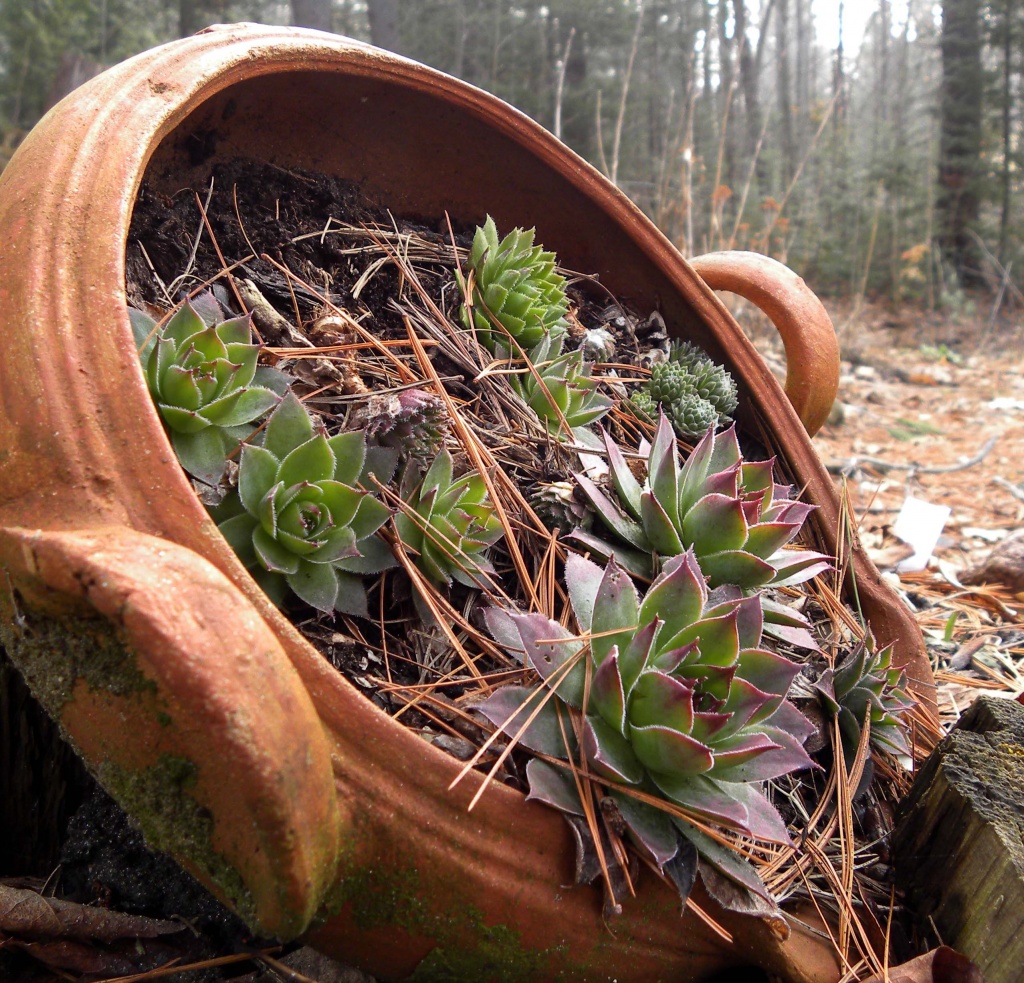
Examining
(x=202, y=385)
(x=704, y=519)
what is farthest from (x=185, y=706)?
(x=704, y=519)

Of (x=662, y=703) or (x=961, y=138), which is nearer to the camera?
(x=662, y=703)

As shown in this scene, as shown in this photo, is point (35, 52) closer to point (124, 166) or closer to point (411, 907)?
point (124, 166)

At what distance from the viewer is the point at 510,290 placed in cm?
138

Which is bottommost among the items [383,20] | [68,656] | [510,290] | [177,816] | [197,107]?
[177,816]

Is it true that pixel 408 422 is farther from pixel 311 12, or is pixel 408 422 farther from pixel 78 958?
pixel 311 12

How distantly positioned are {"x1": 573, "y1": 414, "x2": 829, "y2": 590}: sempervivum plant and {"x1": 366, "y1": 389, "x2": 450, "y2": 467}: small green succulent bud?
9.6 inches

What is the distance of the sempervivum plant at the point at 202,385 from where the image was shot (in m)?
0.87

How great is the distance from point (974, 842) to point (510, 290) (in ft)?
3.68

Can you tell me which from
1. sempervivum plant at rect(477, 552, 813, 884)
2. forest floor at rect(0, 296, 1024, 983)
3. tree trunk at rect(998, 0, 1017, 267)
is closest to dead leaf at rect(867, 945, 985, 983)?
sempervivum plant at rect(477, 552, 813, 884)

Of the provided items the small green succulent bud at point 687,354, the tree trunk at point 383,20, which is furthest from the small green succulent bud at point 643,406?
the tree trunk at point 383,20

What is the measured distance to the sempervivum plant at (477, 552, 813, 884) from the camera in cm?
78

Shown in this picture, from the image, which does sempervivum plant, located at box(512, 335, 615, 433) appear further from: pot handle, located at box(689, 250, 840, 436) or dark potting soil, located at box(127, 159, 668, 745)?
pot handle, located at box(689, 250, 840, 436)

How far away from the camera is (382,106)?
137cm

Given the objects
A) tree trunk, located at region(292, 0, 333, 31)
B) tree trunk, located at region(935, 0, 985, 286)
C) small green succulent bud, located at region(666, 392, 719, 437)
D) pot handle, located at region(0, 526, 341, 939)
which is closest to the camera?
pot handle, located at region(0, 526, 341, 939)
